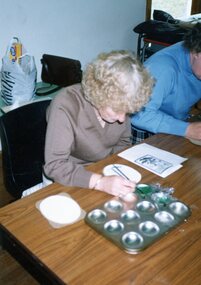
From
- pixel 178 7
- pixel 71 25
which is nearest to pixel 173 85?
pixel 71 25

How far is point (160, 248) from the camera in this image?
0.92m

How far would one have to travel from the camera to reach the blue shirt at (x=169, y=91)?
162cm

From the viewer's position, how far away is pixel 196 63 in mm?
1635

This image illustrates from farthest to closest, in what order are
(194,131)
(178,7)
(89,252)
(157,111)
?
1. (178,7)
2. (157,111)
3. (194,131)
4. (89,252)

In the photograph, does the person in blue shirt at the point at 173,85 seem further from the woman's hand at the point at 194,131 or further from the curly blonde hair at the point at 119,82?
the curly blonde hair at the point at 119,82

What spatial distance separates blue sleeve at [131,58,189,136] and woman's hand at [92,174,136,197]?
54cm

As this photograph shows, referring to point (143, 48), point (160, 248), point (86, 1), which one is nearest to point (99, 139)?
point (160, 248)

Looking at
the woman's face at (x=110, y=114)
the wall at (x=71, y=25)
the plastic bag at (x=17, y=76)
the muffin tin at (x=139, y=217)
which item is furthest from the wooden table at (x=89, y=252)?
the wall at (x=71, y=25)

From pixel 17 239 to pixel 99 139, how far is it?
0.59 metres

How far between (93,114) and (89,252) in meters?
0.59

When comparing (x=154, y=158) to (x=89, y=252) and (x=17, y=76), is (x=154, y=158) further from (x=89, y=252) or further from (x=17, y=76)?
(x=17, y=76)

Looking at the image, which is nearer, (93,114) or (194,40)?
(93,114)

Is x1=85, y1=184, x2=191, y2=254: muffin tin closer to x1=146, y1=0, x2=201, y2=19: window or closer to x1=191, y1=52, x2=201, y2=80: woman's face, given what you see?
x1=191, y1=52, x2=201, y2=80: woman's face

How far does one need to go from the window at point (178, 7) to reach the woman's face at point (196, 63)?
2149 mm
